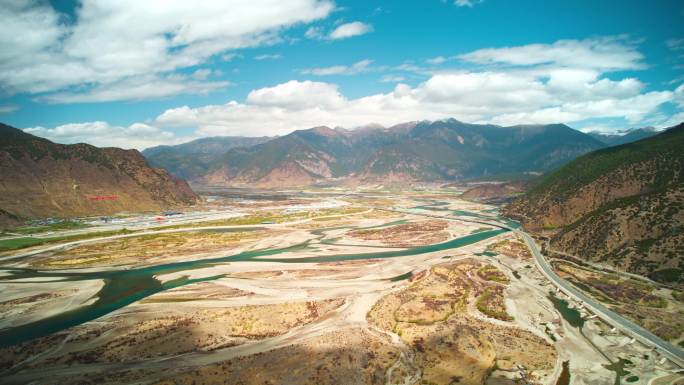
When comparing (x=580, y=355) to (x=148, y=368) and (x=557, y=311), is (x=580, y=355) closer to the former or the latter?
(x=557, y=311)

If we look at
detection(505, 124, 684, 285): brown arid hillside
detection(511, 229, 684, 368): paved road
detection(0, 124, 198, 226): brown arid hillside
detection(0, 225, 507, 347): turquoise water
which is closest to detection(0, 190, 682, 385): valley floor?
detection(0, 225, 507, 347): turquoise water

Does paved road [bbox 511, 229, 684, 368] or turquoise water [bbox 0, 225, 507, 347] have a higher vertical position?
turquoise water [bbox 0, 225, 507, 347]

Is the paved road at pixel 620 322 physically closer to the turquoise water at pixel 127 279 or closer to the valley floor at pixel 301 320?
the valley floor at pixel 301 320

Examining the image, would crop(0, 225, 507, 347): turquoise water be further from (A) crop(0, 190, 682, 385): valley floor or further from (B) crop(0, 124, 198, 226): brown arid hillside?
(B) crop(0, 124, 198, 226): brown arid hillside

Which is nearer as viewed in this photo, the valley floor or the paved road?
the valley floor

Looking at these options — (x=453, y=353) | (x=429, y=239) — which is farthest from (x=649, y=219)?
(x=453, y=353)

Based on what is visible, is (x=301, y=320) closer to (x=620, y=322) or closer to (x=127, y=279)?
(x=127, y=279)

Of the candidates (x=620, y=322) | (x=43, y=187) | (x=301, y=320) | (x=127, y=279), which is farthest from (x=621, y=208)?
(x=43, y=187)
